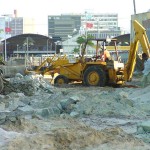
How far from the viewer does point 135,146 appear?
7.08 m

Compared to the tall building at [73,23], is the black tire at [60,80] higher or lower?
lower

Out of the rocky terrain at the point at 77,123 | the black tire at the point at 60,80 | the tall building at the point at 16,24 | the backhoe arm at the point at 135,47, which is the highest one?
the tall building at the point at 16,24

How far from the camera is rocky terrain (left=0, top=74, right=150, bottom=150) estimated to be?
23.8 feet

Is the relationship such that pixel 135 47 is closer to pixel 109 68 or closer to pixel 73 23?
pixel 109 68

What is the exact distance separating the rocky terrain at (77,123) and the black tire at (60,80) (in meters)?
6.23

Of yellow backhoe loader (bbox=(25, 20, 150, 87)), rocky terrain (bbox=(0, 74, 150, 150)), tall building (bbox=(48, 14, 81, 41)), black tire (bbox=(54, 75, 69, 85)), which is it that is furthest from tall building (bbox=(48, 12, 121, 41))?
rocky terrain (bbox=(0, 74, 150, 150))

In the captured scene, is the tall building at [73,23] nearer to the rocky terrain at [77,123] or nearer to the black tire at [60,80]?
the black tire at [60,80]

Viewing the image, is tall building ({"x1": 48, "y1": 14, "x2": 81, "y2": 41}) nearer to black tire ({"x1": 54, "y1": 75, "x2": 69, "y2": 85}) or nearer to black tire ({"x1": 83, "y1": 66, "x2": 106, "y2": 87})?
black tire ({"x1": 54, "y1": 75, "x2": 69, "y2": 85})

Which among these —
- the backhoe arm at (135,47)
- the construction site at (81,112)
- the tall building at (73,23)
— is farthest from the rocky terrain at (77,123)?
the tall building at (73,23)

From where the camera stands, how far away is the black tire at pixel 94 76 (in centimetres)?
2020

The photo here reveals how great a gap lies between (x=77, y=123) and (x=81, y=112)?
1.49m

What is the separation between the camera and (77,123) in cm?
971

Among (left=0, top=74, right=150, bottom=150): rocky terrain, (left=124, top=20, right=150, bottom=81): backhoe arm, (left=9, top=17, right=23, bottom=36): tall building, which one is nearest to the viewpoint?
(left=0, top=74, right=150, bottom=150): rocky terrain

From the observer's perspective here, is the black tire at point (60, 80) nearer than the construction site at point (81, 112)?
No
